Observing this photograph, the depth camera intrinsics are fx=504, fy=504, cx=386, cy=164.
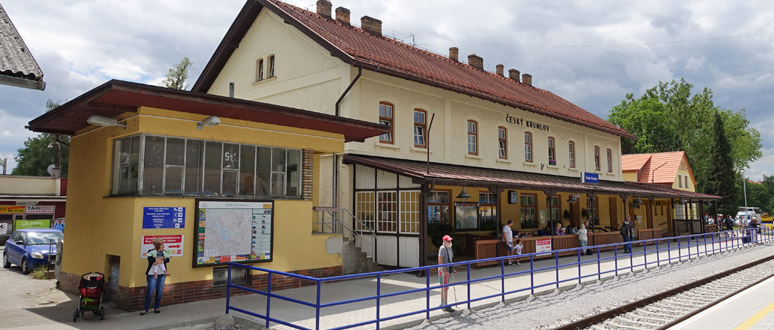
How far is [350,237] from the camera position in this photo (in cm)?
1652

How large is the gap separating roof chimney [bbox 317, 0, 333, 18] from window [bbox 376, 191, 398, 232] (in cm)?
953

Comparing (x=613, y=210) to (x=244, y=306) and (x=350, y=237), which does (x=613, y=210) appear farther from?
(x=244, y=306)

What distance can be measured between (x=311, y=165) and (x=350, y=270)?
332 cm

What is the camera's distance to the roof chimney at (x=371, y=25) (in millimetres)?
23047

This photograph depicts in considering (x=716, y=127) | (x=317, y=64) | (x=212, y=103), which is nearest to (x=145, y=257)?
(x=212, y=103)

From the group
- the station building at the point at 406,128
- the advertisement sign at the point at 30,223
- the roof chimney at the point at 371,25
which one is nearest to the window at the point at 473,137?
the station building at the point at 406,128

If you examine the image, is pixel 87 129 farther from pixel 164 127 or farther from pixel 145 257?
pixel 145 257

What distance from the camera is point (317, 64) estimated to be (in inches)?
728

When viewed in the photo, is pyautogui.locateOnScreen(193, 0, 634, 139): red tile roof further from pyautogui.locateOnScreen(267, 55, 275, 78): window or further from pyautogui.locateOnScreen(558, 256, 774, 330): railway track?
pyautogui.locateOnScreen(558, 256, 774, 330): railway track

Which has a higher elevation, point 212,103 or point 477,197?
point 212,103

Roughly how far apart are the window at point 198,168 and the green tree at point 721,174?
54.5m

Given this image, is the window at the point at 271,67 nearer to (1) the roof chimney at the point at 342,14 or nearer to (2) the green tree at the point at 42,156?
(1) the roof chimney at the point at 342,14

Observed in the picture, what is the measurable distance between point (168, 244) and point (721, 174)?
2293 inches

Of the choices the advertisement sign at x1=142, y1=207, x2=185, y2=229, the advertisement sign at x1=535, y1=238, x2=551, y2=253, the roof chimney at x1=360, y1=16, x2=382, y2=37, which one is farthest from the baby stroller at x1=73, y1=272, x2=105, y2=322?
the roof chimney at x1=360, y1=16, x2=382, y2=37
